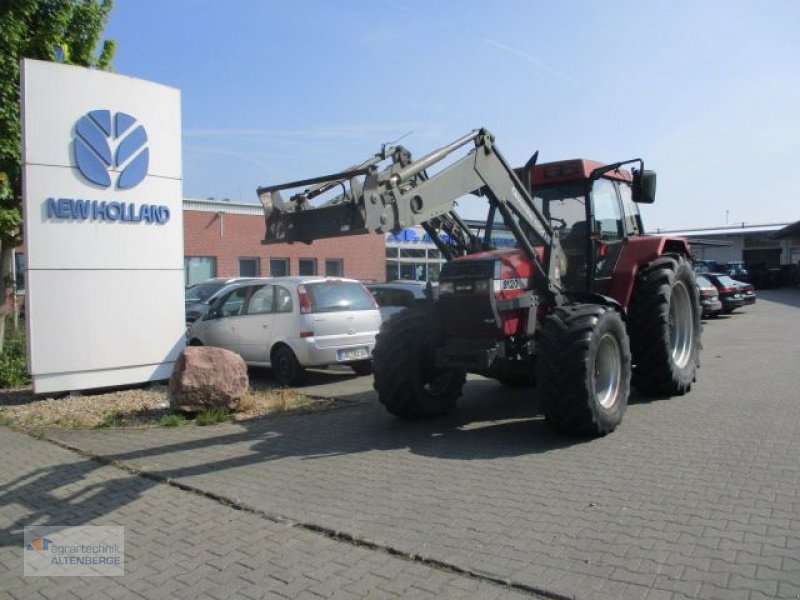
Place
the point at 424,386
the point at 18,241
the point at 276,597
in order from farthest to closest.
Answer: the point at 18,241 → the point at 424,386 → the point at 276,597

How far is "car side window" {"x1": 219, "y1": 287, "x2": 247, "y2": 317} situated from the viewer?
11617 millimetres

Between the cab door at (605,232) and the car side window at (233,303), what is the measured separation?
5.97m

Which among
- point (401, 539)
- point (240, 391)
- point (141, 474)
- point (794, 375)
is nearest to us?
point (401, 539)

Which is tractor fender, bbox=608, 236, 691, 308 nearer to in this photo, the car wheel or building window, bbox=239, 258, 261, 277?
the car wheel

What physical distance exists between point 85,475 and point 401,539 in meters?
3.16

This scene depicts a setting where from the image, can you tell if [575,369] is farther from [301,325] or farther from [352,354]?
[301,325]

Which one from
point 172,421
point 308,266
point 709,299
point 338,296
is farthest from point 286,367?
point 308,266

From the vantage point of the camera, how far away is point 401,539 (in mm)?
4355

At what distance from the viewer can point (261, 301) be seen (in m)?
11.1

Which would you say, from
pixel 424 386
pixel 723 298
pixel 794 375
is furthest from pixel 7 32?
pixel 723 298

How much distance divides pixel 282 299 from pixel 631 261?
5.22m

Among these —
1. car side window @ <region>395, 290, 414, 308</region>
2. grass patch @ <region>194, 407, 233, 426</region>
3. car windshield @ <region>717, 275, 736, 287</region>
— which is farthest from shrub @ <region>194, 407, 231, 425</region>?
car windshield @ <region>717, 275, 736, 287</region>

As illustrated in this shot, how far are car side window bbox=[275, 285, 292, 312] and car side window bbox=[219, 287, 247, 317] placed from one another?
986mm

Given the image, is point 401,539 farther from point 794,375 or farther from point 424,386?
point 794,375
